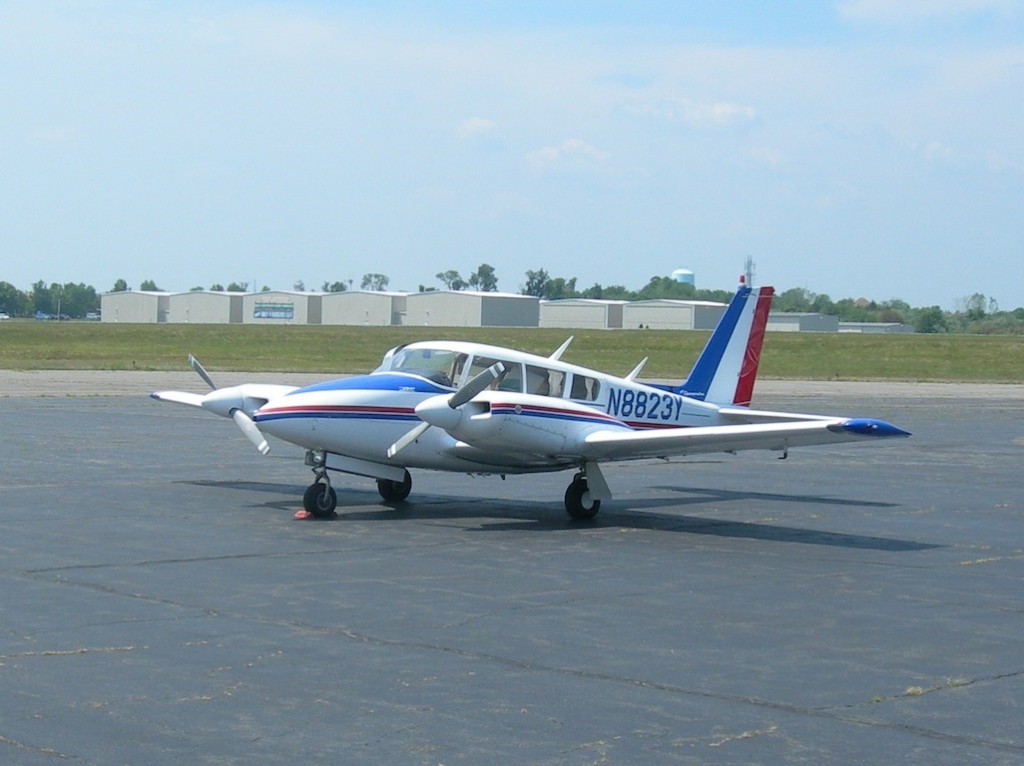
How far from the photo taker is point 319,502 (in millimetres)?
16578

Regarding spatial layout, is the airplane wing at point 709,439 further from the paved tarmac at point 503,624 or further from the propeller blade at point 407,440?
the propeller blade at point 407,440

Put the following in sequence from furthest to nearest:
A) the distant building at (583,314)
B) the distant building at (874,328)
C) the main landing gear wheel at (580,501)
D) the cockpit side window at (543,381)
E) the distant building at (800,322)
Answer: the distant building at (874,328)
the distant building at (800,322)
the distant building at (583,314)
the cockpit side window at (543,381)
the main landing gear wheel at (580,501)

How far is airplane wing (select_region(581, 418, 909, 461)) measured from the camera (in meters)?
15.3

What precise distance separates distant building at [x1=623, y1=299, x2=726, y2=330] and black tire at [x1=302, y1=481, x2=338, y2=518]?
115 m

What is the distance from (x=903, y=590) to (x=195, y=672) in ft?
22.2

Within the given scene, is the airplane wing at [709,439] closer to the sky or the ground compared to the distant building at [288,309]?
closer to the ground

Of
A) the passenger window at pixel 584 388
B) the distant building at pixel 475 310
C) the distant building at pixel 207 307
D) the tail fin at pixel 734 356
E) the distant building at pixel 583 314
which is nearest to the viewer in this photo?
the passenger window at pixel 584 388

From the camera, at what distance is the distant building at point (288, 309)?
13950 cm

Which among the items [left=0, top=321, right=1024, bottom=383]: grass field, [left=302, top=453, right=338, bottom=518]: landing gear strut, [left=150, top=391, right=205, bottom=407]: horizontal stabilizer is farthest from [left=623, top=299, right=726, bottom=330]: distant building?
[left=302, top=453, right=338, bottom=518]: landing gear strut

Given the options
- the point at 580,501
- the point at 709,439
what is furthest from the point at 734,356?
the point at 580,501

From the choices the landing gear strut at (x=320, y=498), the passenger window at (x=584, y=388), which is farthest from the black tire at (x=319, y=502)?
the passenger window at (x=584, y=388)

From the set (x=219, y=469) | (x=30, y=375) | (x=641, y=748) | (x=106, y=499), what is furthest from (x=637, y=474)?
(x=30, y=375)

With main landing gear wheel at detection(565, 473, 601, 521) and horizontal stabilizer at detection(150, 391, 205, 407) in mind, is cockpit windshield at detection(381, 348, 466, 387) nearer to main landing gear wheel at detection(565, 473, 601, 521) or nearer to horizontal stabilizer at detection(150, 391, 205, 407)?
main landing gear wheel at detection(565, 473, 601, 521)

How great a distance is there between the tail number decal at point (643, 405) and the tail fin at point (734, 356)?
0.84m
